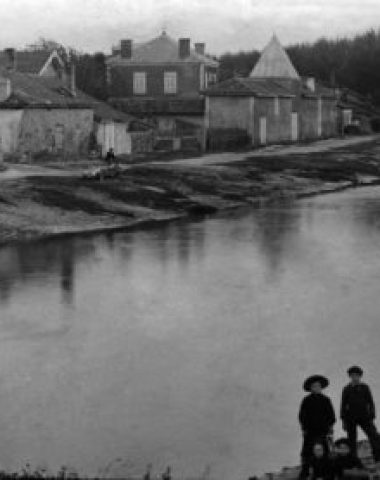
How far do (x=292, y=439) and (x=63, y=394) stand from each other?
4273 mm

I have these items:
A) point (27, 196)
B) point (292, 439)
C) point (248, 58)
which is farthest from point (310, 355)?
point (248, 58)

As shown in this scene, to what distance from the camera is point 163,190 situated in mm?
50000

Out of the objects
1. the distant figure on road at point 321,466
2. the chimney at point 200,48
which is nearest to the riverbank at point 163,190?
the chimney at point 200,48

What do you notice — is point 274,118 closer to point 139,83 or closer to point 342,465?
point 139,83

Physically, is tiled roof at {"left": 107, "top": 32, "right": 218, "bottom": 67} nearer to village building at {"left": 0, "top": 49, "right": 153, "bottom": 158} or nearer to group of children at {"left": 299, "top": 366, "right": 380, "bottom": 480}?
village building at {"left": 0, "top": 49, "right": 153, "bottom": 158}

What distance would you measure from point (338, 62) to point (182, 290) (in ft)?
400

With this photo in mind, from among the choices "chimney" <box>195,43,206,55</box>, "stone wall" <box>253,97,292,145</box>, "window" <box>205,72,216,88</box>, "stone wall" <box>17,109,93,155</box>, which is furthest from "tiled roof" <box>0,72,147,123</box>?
"chimney" <box>195,43,206,55</box>

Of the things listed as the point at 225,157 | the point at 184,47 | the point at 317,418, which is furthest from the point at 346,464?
the point at 184,47

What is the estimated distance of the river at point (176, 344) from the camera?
15438 mm

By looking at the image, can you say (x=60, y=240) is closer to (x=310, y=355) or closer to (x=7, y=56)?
(x=310, y=355)

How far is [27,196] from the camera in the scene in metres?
43.4

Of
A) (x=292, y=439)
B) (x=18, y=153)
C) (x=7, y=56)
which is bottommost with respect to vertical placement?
(x=292, y=439)

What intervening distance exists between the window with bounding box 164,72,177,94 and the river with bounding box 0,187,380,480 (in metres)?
45.3

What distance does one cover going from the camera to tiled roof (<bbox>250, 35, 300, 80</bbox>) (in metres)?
81.5
